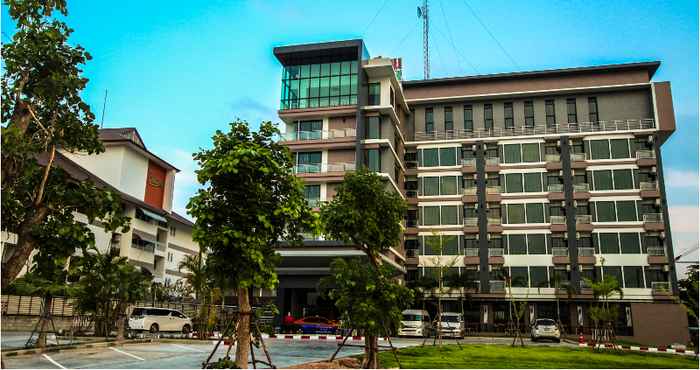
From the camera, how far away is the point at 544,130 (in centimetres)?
5134

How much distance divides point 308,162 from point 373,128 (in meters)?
6.16

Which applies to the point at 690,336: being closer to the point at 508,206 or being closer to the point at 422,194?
the point at 508,206

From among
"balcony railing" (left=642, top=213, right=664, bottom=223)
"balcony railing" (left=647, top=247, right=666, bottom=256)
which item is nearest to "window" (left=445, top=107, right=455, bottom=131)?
"balcony railing" (left=642, top=213, right=664, bottom=223)

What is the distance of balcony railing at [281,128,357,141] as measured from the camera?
46062 millimetres

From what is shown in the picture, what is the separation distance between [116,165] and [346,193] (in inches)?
1444

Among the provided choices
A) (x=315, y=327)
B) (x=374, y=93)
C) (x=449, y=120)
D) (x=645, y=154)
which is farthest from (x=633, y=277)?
(x=315, y=327)

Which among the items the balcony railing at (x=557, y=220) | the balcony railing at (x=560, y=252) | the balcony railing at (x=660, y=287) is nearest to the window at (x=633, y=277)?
the balcony railing at (x=660, y=287)

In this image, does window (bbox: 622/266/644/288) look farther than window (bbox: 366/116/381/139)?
No

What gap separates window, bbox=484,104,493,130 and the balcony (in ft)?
51.2

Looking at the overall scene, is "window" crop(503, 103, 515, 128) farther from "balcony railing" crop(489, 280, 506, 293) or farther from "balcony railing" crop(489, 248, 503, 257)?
"balcony railing" crop(489, 280, 506, 293)

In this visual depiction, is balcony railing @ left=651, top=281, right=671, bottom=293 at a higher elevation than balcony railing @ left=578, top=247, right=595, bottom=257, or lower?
lower

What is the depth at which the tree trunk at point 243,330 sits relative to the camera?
36.1ft

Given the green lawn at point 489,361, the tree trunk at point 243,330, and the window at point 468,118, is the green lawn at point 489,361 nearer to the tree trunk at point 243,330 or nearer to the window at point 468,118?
the tree trunk at point 243,330

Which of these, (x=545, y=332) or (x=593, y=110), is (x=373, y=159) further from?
(x=593, y=110)
